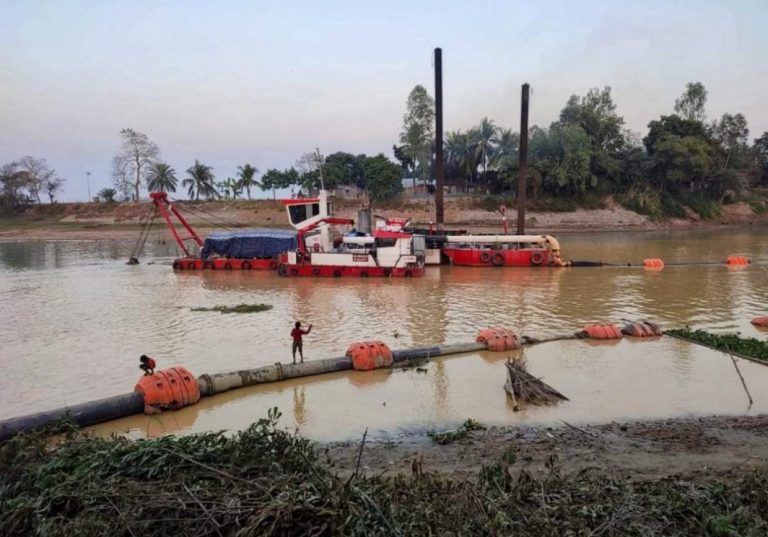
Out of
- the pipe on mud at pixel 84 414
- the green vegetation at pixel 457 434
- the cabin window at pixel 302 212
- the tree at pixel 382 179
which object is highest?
the tree at pixel 382 179

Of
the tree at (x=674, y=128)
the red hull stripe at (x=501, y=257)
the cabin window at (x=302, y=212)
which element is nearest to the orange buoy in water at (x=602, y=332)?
the red hull stripe at (x=501, y=257)

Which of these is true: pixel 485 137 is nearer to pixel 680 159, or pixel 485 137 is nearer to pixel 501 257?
pixel 680 159

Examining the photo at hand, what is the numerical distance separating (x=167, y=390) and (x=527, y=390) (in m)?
6.27

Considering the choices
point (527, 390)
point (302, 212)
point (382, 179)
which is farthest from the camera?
point (382, 179)

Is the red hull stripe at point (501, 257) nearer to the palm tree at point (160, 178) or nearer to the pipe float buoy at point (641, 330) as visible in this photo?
the pipe float buoy at point (641, 330)

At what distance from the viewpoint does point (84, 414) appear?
338 inches

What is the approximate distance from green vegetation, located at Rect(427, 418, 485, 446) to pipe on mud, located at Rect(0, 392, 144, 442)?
5.06 metres

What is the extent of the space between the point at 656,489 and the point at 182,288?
69.9 feet

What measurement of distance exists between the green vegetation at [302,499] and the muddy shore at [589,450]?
0.68m

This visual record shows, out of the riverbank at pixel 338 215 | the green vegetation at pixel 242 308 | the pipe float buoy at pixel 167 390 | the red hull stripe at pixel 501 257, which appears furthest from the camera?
the riverbank at pixel 338 215

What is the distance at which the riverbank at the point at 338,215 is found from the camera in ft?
181

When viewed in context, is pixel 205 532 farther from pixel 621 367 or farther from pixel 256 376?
pixel 621 367

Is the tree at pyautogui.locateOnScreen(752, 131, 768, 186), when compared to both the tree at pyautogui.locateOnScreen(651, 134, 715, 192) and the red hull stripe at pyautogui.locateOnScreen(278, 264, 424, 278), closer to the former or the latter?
the tree at pyautogui.locateOnScreen(651, 134, 715, 192)

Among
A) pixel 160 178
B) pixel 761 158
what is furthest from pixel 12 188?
pixel 761 158
